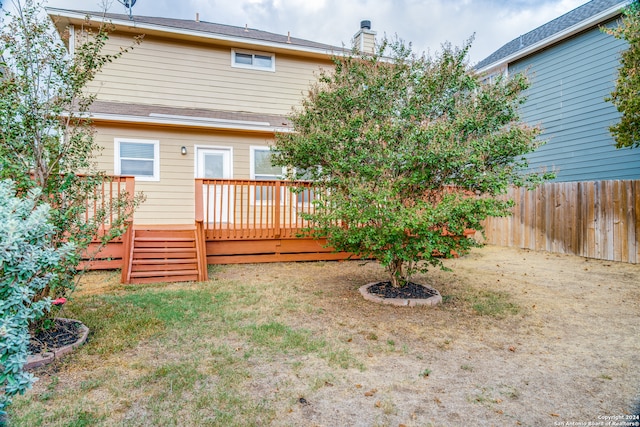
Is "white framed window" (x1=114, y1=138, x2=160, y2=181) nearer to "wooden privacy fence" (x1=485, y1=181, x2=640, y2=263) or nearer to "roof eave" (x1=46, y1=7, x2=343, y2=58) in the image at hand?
"roof eave" (x1=46, y1=7, x2=343, y2=58)

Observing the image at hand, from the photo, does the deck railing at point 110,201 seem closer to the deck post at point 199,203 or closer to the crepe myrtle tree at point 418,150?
the deck post at point 199,203

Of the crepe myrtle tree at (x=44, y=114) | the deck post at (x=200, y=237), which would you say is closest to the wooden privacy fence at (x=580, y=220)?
the deck post at (x=200, y=237)

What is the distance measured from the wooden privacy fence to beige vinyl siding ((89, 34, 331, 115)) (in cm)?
681

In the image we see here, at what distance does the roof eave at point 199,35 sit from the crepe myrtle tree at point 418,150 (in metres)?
5.00

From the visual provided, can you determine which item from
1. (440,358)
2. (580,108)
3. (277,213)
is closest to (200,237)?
(277,213)

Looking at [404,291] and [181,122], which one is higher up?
[181,122]

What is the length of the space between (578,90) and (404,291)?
31.9 feet

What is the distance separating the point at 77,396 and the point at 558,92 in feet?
45.1

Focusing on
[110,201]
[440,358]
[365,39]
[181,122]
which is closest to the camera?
[440,358]

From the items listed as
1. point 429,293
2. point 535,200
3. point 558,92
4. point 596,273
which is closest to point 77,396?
point 429,293

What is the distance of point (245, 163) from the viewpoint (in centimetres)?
971

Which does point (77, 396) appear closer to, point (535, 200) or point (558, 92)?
point (535, 200)

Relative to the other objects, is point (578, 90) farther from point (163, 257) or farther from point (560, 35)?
point (163, 257)

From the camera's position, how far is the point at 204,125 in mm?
8969
